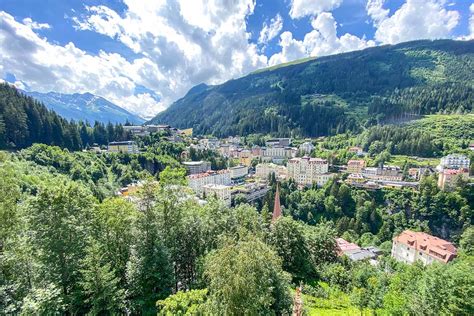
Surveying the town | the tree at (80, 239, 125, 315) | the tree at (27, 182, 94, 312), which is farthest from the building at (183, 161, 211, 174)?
the tree at (80, 239, 125, 315)

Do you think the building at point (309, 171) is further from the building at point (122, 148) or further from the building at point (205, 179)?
the building at point (122, 148)

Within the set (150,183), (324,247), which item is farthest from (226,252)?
(324,247)

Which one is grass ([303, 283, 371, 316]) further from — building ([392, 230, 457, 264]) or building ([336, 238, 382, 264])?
building ([392, 230, 457, 264])

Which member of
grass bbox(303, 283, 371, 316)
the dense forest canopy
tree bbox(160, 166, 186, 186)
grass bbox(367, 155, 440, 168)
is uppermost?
the dense forest canopy

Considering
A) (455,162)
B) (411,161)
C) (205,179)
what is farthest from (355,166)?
(205,179)

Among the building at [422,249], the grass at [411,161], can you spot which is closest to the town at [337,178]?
the building at [422,249]

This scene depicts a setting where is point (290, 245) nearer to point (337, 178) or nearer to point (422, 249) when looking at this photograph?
point (422, 249)

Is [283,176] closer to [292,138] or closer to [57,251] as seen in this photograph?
[292,138]
